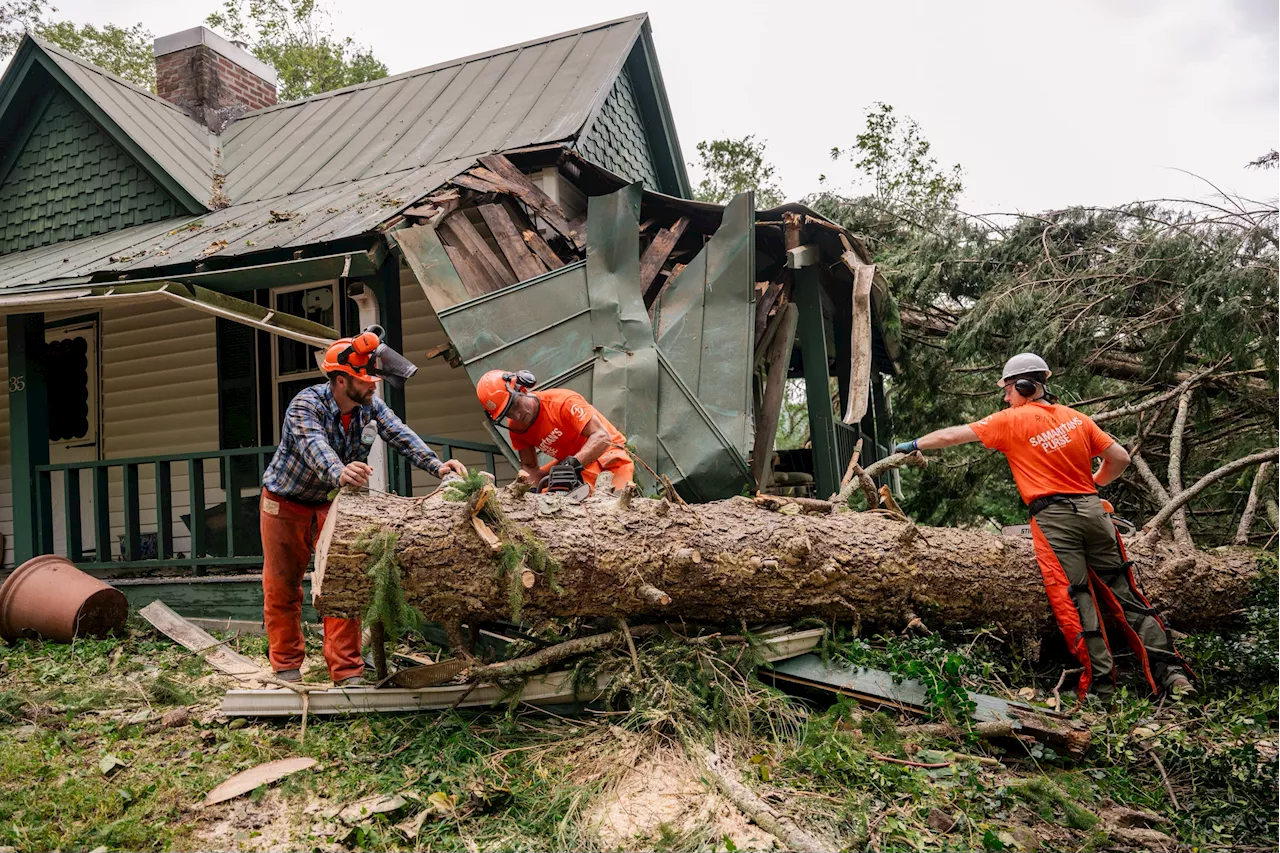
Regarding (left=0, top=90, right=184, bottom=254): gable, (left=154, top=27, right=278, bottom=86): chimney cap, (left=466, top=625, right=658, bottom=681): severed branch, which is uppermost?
(left=154, top=27, right=278, bottom=86): chimney cap

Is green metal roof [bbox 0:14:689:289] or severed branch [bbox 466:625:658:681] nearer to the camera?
severed branch [bbox 466:625:658:681]

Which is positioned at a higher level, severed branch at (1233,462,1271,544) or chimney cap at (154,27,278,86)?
chimney cap at (154,27,278,86)

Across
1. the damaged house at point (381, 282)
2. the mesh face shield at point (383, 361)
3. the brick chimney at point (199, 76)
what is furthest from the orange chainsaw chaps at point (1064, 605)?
the brick chimney at point (199, 76)

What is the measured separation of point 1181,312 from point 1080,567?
12.5ft

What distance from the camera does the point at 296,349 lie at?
9.68 m

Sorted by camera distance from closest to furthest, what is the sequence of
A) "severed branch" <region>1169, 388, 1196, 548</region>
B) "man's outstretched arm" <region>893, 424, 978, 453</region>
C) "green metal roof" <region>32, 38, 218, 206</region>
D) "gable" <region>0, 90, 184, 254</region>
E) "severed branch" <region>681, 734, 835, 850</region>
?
1. "severed branch" <region>681, 734, 835, 850</region>
2. "man's outstretched arm" <region>893, 424, 978, 453</region>
3. "severed branch" <region>1169, 388, 1196, 548</region>
4. "green metal roof" <region>32, 38, 218, 206</region>
5. "gable" <region>0, 90, 184, 254</region>

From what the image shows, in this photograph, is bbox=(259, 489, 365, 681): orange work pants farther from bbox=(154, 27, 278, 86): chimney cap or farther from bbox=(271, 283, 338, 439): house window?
bbox=(154, 27, 278, 86): chimney cap

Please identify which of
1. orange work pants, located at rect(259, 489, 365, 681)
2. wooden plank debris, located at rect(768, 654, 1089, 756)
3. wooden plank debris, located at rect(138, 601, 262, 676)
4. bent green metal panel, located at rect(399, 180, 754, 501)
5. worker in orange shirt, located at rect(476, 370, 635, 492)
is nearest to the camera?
wooden plank debris, located at rect(768, 654, 1089, 756)

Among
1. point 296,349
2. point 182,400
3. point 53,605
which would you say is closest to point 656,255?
point 296,349

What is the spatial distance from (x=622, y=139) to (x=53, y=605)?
7.11m

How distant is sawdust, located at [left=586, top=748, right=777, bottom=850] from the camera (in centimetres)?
372

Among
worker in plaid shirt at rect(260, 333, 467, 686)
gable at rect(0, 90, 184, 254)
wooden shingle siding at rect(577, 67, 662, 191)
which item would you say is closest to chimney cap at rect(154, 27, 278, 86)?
gable at rect(0, 90, 184, 254)

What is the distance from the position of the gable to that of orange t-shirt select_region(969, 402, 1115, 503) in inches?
327

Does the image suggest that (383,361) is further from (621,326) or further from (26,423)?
(26,423)
